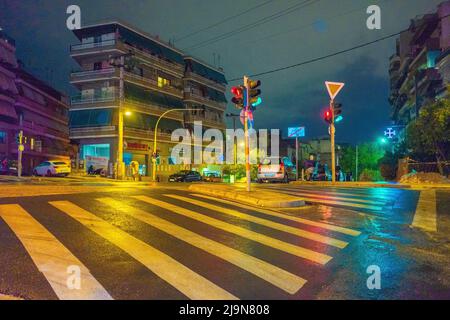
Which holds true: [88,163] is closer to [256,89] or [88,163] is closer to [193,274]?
[256,89]

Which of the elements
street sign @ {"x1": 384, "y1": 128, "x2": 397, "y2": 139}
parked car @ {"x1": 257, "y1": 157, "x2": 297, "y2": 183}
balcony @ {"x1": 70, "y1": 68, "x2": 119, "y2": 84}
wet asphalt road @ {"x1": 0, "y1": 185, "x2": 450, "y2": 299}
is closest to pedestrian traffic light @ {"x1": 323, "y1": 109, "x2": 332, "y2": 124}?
parked car @ {"x1": 257, "y1": 157, "x2": 297, "y2": 183}

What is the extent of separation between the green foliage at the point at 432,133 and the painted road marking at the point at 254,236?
22.0 metres

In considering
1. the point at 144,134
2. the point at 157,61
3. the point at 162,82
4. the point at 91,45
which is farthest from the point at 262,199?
the point at 162,82

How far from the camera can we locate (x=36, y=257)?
18.8 feet

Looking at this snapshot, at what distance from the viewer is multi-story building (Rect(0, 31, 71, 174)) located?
4447 centimetres

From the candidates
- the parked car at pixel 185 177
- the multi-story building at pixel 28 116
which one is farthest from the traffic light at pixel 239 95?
the multi-story building at pixel 28 116

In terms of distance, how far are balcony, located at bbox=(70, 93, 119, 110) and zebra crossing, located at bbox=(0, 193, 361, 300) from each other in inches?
1583

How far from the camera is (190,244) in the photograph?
22.1 feet

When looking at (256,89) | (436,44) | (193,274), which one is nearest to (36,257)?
(193,274)

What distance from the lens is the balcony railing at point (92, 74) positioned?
162ft

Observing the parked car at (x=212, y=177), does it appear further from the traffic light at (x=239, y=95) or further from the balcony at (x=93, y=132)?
A: the traffic light at (x=239, y=95)

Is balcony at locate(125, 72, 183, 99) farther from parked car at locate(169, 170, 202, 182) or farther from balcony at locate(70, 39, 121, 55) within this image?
parked car at locate(169, 170, 202, 182)

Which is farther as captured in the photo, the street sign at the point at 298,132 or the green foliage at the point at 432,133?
the street sign at the point at 298,132
